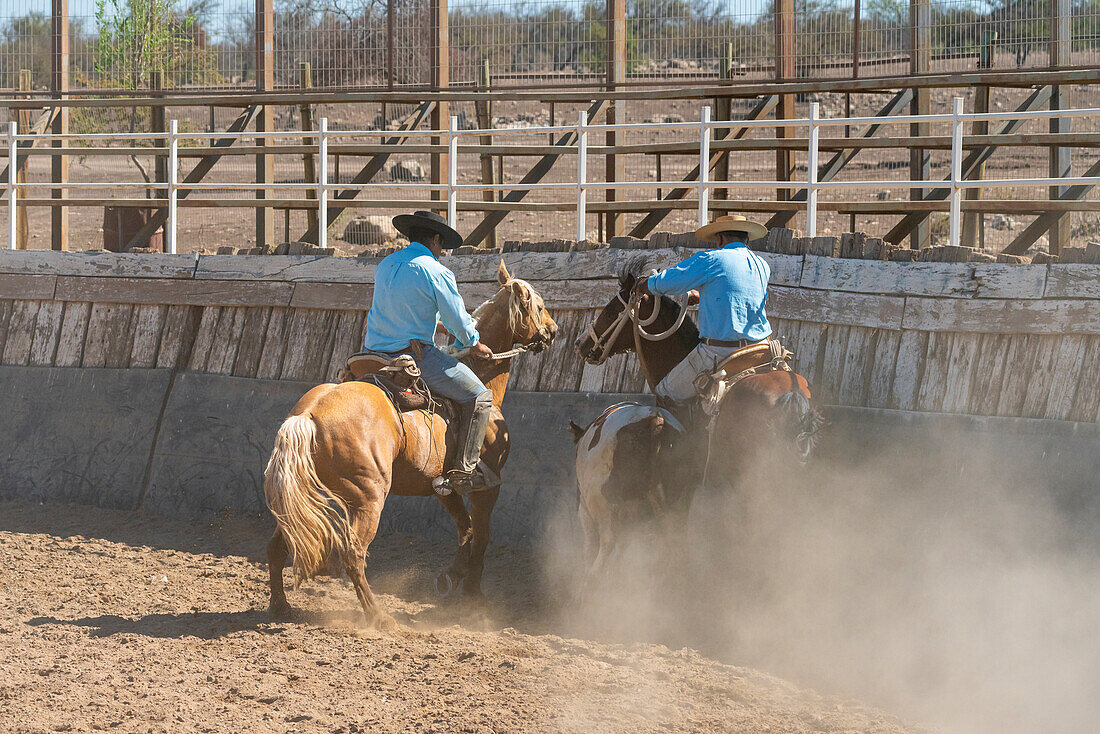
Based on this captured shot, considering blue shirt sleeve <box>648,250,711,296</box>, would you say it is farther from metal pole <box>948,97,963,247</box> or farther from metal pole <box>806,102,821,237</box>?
metal pole <box>948,97,963,247</box>

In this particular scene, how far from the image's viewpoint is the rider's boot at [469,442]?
682 cm

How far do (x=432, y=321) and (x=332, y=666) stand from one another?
2.13 metres

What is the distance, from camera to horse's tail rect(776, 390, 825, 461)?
5871 mm

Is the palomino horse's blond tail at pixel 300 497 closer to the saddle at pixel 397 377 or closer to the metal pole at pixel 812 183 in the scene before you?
the saddle at pixel 397 377

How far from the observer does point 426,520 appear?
342 inches

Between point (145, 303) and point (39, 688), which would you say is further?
point (145, 303)

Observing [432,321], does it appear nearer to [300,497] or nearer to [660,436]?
[300,497]

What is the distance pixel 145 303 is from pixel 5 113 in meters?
18.0

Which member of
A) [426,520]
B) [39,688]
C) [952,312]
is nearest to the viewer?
[39,688]

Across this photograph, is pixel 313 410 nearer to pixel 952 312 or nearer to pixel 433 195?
pixel 952 312

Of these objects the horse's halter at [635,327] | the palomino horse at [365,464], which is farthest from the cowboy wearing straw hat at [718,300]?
the palomino horse at [365,464]

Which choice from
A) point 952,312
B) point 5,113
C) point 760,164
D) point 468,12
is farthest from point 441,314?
point 5,113

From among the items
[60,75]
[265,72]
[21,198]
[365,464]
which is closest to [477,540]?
[365,464]

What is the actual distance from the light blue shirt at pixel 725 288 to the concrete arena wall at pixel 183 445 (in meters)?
1.76
